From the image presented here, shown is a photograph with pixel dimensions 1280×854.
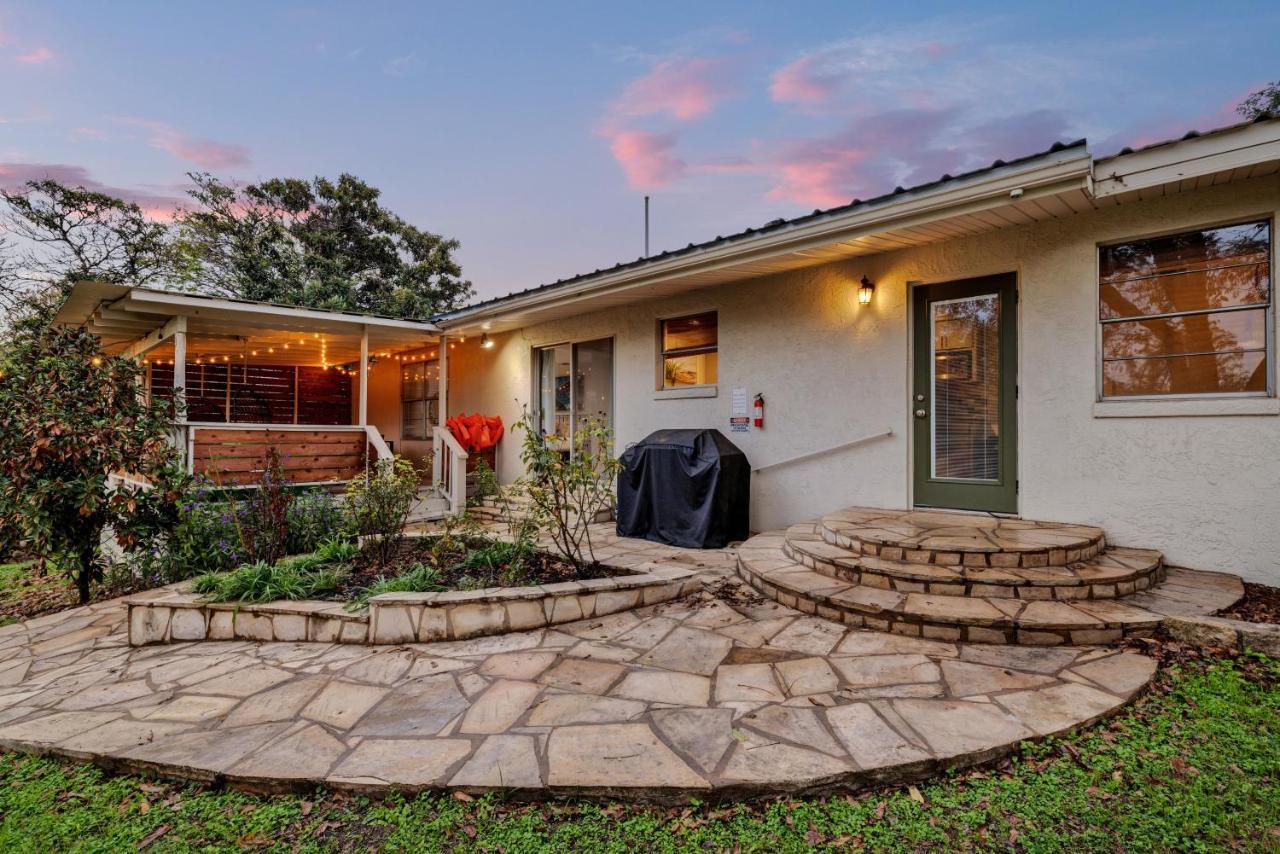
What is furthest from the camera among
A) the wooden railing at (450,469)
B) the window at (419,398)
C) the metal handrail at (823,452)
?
the window at (419,398)

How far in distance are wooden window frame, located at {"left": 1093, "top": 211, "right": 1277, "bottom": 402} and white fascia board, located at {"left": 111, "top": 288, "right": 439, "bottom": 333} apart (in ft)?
26.9

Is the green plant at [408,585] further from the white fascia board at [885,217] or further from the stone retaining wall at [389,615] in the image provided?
the white fascia board at [885,217]

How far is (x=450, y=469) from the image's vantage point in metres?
7.89

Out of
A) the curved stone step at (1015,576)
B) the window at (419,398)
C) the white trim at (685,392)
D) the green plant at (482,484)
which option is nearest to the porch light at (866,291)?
the white trim at (685,392)

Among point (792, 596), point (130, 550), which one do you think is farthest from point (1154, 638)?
point (130, 550)

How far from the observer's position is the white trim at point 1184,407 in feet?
11.9

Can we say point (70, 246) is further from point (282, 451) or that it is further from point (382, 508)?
point (382, 508)

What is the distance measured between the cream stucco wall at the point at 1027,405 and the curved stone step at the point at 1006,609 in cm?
53

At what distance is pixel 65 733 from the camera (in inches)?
93.4

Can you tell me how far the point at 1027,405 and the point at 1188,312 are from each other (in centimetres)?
116

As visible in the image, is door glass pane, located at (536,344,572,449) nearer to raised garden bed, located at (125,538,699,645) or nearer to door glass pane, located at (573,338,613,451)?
door glass pane, located at (573,338,613,451)

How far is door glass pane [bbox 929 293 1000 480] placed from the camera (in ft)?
15.5

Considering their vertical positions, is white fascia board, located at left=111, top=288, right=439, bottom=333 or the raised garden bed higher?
white fascia board, located at left=111, top=288, right=439, bottom=333

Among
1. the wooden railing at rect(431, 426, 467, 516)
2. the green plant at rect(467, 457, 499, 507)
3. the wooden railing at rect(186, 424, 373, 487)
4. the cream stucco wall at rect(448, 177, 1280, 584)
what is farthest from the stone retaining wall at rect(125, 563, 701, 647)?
the wooden railing at rect(431, 426, 467, 516)
